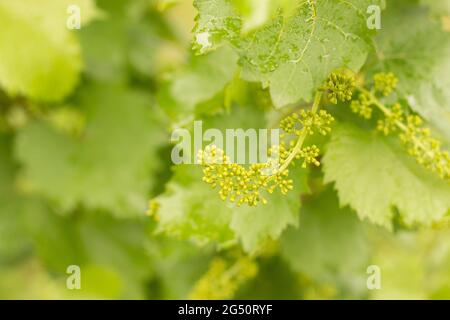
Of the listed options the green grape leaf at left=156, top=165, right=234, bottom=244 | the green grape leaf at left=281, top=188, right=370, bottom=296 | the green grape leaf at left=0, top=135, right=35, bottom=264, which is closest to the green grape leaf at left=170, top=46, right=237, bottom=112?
the green grape leaf at left=156, top=165, right=234, bottom=244

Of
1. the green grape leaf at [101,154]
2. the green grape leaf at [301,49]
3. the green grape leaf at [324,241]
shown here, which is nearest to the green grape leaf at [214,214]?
the green grape leaf at [301,49]

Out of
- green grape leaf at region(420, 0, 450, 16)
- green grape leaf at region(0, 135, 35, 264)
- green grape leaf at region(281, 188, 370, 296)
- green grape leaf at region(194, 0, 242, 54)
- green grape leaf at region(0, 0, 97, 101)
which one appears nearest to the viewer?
green grape leaf at region(194, 0, 242, 54)

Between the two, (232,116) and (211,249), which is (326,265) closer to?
(211,249)

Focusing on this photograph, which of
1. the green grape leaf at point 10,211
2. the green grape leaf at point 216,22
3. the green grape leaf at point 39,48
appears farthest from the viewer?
the green grape leaf at point 10,211

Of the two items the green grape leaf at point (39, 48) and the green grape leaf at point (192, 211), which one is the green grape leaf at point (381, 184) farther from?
the green grape leaf at point (39, 48)

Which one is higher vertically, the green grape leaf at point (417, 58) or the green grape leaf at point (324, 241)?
the green grape leaf at point (417, 58)

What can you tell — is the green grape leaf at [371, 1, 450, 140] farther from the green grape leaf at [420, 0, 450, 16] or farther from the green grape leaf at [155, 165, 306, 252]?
the green grape leaf at [155, 165, 306, 252]
